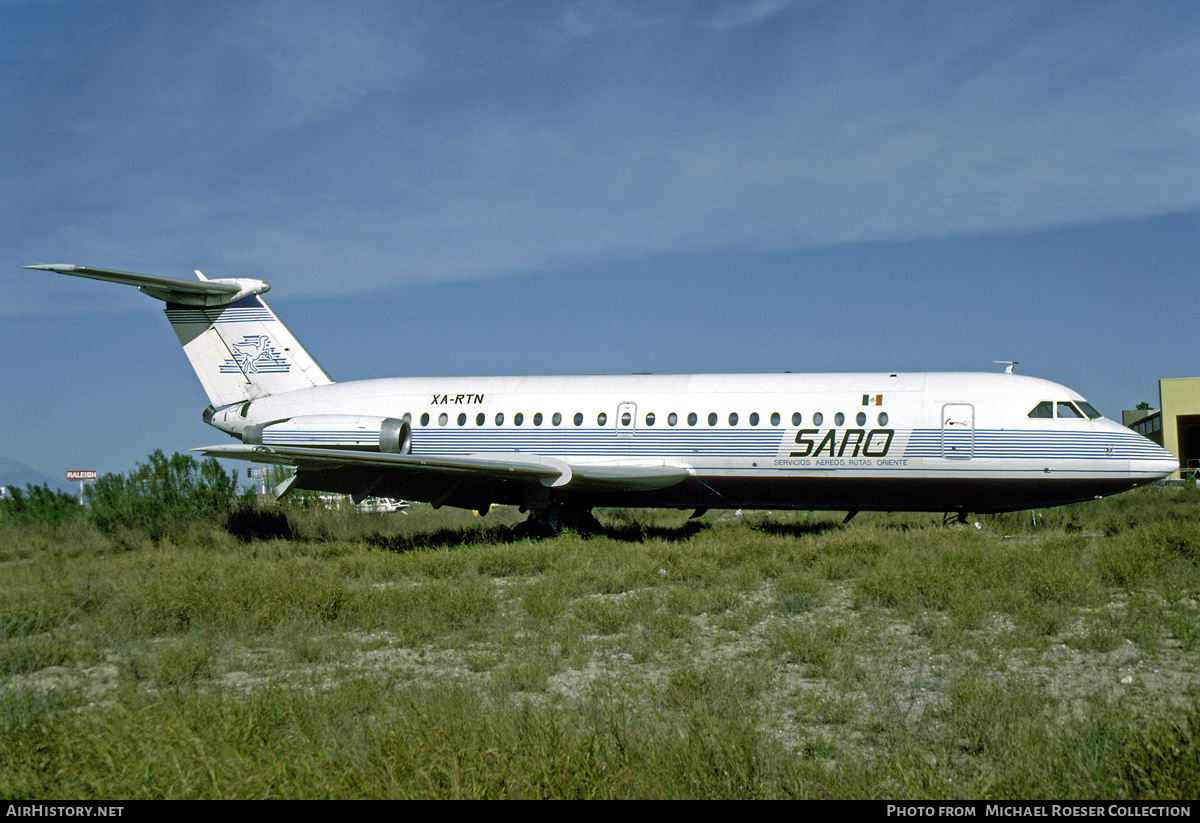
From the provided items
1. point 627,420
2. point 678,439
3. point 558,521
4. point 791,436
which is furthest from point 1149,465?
point 558,521

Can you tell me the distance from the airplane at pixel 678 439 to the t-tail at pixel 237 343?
6 centimetres

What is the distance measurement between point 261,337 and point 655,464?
1012 cm

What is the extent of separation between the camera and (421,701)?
6.00 metres

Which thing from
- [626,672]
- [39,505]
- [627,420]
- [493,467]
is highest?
[627,420]

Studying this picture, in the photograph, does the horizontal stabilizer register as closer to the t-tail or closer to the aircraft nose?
the t-tail

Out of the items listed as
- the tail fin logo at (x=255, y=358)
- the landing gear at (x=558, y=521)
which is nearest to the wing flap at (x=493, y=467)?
the landing gear at (x=558, y=521)

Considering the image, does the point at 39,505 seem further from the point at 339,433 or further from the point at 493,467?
the point at 493,467

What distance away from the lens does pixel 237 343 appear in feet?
65.3

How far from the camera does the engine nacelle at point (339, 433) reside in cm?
1772

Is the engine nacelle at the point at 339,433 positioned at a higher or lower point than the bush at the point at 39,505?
higher

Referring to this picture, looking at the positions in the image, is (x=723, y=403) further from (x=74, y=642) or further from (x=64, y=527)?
(x=64, y=527)

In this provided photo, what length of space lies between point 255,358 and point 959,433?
1556cm

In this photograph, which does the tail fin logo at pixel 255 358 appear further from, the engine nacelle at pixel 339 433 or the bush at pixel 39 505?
the bush at pixel 39 505

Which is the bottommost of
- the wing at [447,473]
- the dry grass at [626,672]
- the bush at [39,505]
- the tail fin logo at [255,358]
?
the dry grass at [626,672]
